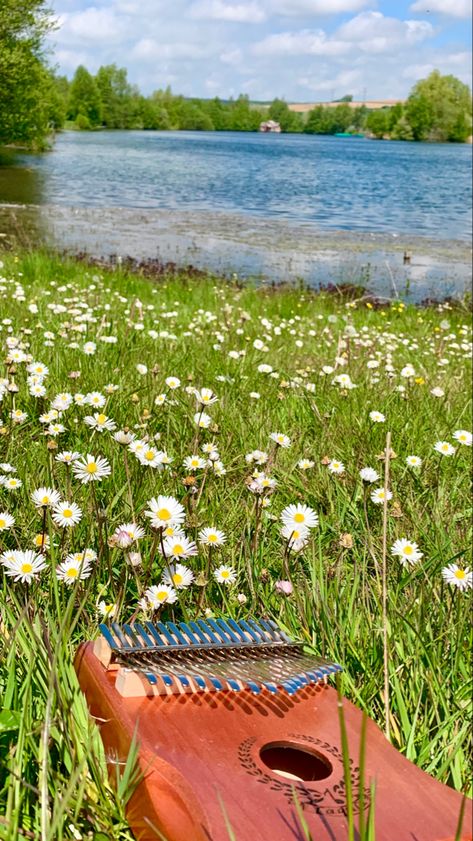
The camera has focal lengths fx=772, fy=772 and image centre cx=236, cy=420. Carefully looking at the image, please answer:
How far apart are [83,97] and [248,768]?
119 meters

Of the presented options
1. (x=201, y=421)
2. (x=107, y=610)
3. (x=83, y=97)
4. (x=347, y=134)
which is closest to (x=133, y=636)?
(x=107, y=610)

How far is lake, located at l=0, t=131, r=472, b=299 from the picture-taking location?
14.0 metres

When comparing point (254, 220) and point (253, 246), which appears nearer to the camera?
point (253, 246)

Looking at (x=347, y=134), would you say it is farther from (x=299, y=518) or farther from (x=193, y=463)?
(x=299, y=518)

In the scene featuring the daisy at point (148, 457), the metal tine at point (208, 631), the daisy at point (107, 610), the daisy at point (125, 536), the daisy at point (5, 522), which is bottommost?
the daisy at point (107, 610)

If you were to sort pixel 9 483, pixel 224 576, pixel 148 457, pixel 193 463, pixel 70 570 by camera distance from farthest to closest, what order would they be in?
pixel 193 463 → pixel 148 457 → pixel 9 483 → pixel 224 576 → pixel 70 570

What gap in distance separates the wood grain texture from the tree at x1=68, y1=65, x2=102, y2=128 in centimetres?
11341

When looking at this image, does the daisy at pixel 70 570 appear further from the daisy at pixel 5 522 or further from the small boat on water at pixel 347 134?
the small boat on water at pixel 347 134

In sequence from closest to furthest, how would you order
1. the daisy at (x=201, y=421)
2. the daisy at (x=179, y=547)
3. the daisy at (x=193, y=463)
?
the daisy at (x=179, y=547) → the daisy at (x=193, y=463) → the daisy at (x=201, y=421)

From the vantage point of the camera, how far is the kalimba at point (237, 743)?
1.18 metres

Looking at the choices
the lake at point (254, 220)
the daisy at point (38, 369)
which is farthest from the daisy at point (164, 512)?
the lake at point (254, 220)

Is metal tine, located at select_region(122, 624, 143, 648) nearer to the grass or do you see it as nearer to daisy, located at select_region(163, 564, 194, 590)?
the grass

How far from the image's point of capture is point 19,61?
22.1 metres

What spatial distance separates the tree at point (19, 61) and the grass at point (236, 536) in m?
14.0
